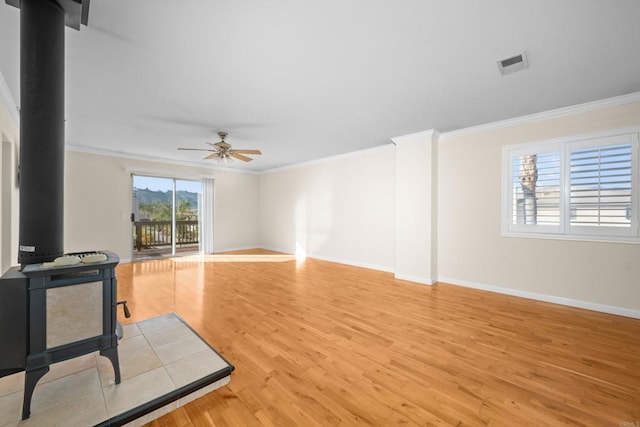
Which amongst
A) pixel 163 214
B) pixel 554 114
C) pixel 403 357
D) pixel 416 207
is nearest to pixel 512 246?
pixel 416 207

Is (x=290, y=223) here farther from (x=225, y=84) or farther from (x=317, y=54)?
(x=317, y=54)

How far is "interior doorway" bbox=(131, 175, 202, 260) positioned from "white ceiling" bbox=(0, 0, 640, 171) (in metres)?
2.49

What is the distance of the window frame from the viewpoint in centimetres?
295

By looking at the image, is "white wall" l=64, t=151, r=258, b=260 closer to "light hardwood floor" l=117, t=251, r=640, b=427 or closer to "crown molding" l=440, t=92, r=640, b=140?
"light hardwood floor" l=117, t=251, r=640, b=427

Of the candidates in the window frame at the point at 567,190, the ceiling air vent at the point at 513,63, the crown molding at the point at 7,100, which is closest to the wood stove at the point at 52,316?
the crown molding at the point at 7,100

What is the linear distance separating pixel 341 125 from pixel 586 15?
2.66 metres

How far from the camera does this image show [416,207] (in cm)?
444

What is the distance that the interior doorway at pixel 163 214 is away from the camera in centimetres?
622

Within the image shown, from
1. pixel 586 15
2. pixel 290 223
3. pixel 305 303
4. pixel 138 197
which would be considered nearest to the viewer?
pixel 586 15

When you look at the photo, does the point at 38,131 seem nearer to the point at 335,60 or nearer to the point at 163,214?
the point at 335,60

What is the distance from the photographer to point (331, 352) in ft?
7.45

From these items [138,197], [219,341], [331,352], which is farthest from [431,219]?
[138,197]

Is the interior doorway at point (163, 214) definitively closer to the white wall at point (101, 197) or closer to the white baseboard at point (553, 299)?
the white wall at point (101, 197)

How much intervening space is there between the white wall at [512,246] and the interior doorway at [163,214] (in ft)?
19.7
